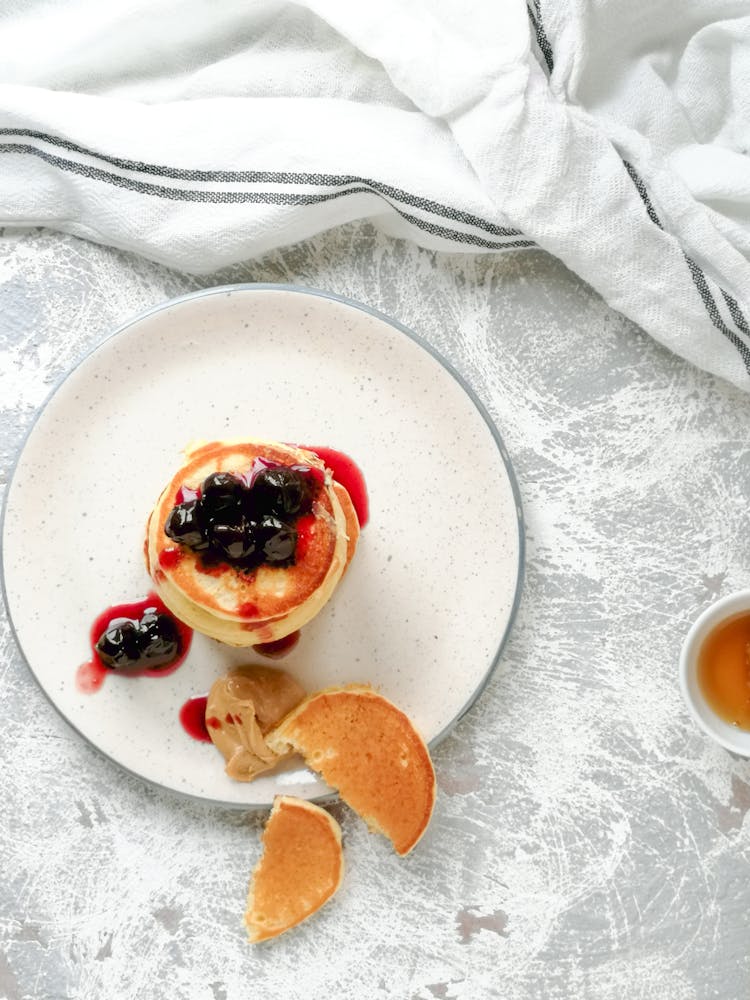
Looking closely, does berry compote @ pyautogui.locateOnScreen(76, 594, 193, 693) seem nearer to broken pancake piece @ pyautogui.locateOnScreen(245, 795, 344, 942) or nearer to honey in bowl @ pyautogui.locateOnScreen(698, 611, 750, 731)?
broken pancake piece @ pyautogui.locateOnScreen(245, 795, 344, 942)

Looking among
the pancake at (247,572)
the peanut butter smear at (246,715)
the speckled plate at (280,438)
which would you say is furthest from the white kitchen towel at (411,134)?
the peanut butter smear at (246,715)

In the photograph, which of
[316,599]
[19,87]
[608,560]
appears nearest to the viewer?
[316,599]

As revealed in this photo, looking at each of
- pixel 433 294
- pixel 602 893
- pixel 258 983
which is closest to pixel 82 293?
pixel 433 294

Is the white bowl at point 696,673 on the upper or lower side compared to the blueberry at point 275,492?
lower

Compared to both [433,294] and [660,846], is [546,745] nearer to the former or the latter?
[660,846]

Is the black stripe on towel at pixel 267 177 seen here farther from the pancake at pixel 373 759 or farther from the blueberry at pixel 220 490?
the pancake at pixel 373 759

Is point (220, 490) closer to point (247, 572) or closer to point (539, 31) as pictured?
point (247, 572)

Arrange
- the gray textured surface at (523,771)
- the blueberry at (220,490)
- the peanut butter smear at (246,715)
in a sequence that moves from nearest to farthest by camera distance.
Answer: the blueberry at (220,490) → the peanut butter smear at (246,715) → the gray textured surface at (523,771)

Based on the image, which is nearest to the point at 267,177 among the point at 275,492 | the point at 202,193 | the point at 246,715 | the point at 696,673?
the point at 202,193
